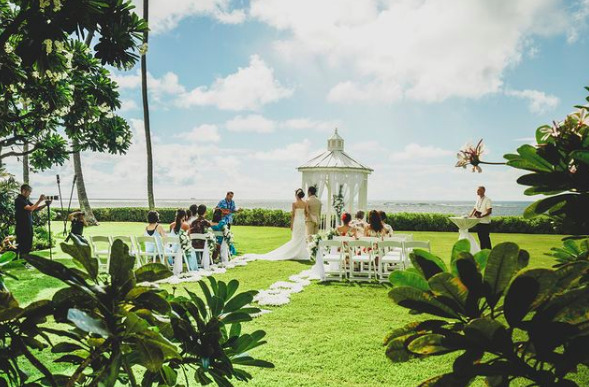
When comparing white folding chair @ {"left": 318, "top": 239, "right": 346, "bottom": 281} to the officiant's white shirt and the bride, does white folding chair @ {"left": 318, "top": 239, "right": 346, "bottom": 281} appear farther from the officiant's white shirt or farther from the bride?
the officiant's white shirt

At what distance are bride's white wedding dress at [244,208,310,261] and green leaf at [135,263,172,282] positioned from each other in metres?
11.0

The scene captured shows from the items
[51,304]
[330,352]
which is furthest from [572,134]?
[330,352]

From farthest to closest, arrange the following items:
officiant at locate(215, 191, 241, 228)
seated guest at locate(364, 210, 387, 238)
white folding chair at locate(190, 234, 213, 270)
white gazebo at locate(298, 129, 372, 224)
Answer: white gazebo at locate(298, 129, 372, 224), officiant at locate(215, 191, 241, 228), white folding chair at locate(190, 234, 213, 270), seated guest at locate(364, 210, 387, 238)

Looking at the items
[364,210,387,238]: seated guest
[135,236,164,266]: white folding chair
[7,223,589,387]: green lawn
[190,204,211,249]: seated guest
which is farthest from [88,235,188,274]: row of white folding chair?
[364,210,387,238]: seated guest

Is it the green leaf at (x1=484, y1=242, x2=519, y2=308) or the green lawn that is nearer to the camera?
the green leaf at (x1=484, y1=242, x2=519, y2=308)

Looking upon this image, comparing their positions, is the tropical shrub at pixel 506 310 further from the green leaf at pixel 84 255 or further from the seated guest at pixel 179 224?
the seated guest at pixel 179 224

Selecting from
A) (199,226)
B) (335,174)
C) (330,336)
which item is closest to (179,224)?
(199,226)

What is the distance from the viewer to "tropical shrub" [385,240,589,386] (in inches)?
30.2

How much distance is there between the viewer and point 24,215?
379 inches

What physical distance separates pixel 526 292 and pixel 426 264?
18cm

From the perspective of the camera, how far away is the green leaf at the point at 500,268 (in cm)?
80

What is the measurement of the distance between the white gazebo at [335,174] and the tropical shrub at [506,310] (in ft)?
50.2

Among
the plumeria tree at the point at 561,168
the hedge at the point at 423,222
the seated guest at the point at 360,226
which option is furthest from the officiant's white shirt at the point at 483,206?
the hedge at the point at 423,222

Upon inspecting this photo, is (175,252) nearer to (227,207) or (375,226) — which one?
(227,207)
